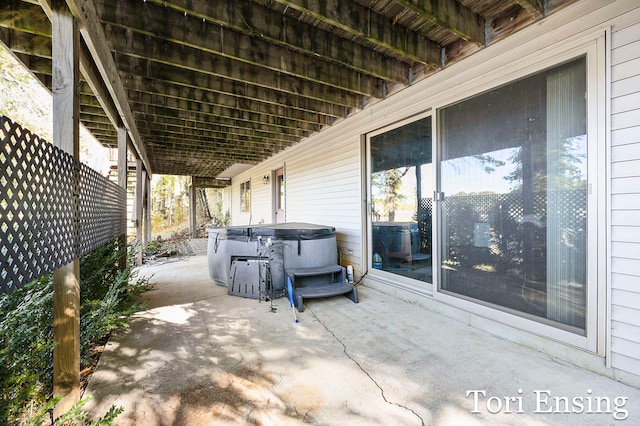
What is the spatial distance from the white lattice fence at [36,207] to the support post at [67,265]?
165 mm

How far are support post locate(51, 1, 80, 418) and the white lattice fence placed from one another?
165 millimetres

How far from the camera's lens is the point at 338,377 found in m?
2.00

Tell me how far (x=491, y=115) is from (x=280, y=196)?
6290mm

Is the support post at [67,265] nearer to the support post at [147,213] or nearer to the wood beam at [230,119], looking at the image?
the wood beam at [230,119]

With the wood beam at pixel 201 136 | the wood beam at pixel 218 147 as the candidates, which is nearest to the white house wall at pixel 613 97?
the wood beam at pixel 201 136

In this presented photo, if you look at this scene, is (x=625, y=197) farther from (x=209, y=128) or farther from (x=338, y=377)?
(x=209, y=128)

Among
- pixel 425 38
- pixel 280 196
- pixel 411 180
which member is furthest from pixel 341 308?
pixel 280 196

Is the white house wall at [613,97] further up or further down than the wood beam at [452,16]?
further down

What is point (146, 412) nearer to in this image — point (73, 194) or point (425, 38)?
point (73, 194)

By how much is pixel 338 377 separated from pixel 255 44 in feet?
10.5

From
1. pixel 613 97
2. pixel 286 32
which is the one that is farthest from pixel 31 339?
pixel 613 97

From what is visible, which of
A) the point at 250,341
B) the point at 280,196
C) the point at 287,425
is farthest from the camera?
the point at 280,196

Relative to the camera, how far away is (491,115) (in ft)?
8.82

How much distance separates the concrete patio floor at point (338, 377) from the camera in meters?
1.64
